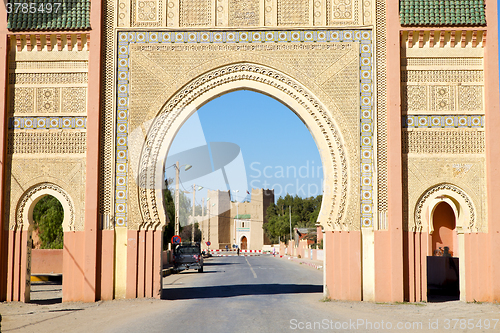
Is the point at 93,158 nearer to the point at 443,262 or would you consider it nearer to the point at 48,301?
the point at 48,301

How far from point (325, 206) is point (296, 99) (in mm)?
2231

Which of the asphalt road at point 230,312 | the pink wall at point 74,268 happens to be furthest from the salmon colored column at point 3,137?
the asphalt road at point 230,312

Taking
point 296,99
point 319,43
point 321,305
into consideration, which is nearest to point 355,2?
point 319,43

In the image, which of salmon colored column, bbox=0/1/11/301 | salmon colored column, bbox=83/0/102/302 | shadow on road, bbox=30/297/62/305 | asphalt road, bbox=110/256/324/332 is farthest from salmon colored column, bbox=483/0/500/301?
salmon colored column, bbox=0/1/11/301

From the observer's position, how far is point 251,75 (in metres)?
11.2

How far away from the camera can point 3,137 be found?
10.8 m

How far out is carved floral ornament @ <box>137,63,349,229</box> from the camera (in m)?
10.9

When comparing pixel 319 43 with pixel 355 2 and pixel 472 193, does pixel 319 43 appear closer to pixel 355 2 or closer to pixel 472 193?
pixel 355 2

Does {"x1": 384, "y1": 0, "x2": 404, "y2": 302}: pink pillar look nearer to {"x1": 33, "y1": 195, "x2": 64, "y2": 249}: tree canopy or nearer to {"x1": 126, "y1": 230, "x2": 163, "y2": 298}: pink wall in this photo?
{"x1": 126, "y1": 230, "x2": 163, "y2": 298}: pink wall

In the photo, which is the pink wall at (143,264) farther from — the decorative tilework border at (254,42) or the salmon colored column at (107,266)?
the decorative tilework border at (254,42)

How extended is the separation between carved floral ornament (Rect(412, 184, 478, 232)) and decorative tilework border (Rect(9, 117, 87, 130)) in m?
6.81

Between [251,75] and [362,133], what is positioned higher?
[251,75]

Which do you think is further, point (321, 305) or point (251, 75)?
point (251, 75)

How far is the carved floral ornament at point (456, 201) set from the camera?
10.6 meters
